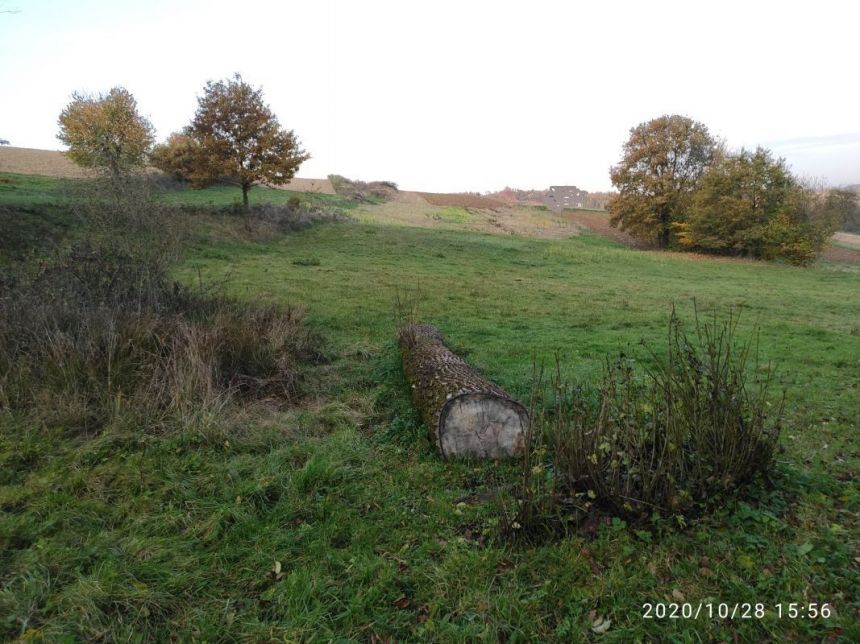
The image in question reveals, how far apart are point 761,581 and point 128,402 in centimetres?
615

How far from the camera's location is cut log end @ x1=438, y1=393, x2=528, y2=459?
530 centimetres

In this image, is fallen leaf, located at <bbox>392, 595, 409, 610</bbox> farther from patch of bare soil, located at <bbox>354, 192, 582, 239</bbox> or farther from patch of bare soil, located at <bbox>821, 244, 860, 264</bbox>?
patch of bare soil, located at <bbox>821, 244, 860, 264</bbox>

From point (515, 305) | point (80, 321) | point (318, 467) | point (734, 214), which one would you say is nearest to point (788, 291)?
point (515, 305)

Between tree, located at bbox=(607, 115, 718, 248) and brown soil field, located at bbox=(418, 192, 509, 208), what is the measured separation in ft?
77.1

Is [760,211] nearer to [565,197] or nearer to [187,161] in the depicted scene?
[187,161]

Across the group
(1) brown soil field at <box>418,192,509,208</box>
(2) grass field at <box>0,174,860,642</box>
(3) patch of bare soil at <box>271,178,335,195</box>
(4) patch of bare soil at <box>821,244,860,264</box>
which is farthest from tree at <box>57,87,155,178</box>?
(4) patch of bare soil at <box>821,244,860,264</box>

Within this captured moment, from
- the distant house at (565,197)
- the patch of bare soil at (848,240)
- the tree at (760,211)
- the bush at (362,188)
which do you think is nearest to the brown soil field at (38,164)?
the bush at (362,188)

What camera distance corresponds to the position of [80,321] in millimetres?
6625

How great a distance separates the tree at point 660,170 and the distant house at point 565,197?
29596 millimetres

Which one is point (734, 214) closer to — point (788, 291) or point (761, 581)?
point (788, 291)

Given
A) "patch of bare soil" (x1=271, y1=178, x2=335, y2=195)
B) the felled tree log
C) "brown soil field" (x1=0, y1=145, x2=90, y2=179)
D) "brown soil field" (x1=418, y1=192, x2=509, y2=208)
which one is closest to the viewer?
the felled tree log

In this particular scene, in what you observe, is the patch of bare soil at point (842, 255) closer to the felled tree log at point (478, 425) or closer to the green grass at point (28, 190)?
the felled tree log at point (478, 425)

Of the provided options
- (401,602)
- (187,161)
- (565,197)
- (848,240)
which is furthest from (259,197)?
(848,240)

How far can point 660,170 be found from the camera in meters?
43.0
